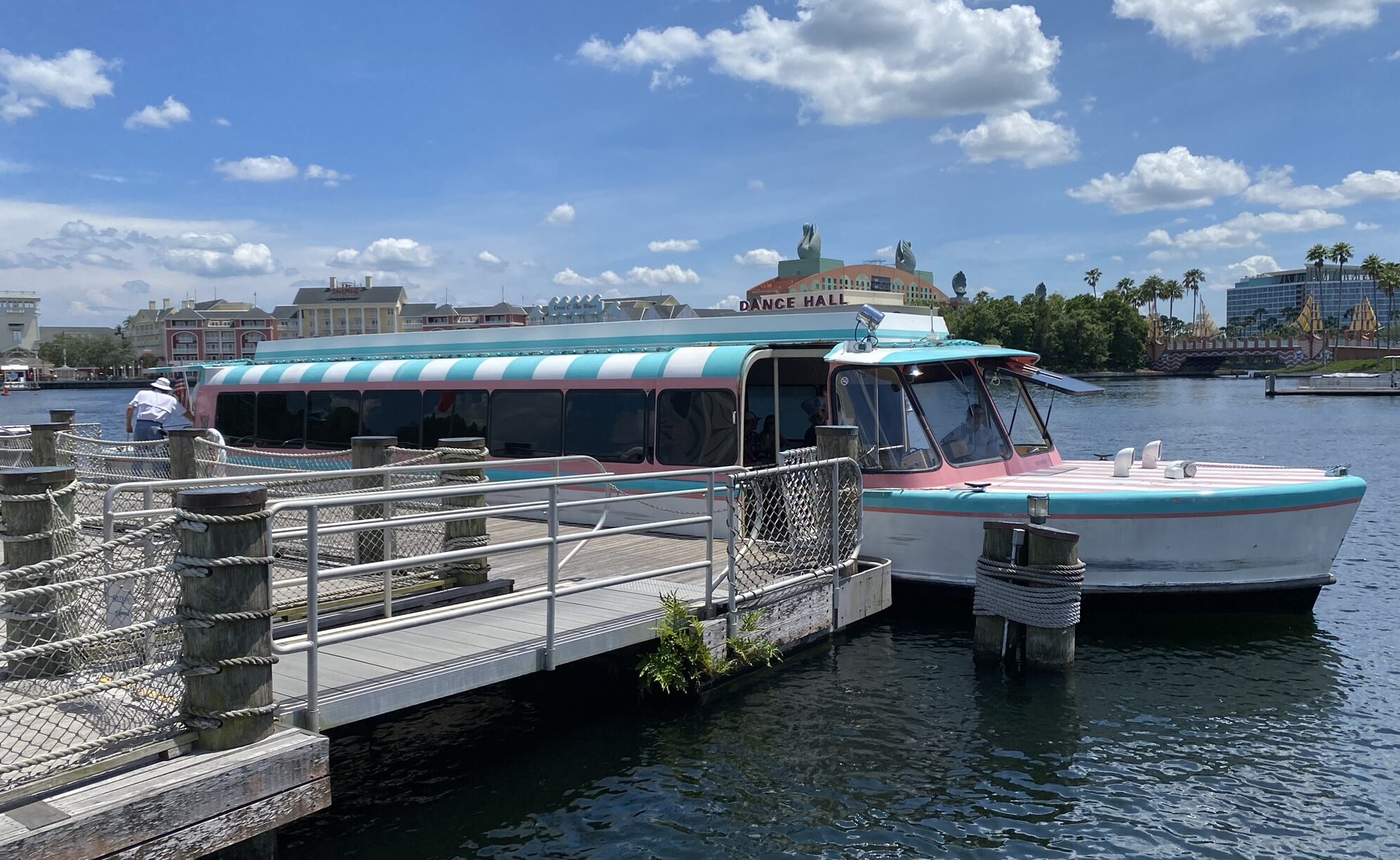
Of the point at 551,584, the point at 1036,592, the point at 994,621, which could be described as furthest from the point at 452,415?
the point at 1036,592

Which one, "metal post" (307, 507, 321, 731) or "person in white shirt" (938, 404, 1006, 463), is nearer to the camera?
"metal post" (307, 507, 321, 731)

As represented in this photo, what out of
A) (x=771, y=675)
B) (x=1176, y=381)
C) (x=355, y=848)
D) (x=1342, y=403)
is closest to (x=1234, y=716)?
(x=771, y=675)

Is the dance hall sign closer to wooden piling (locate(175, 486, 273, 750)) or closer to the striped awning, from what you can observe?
the striped awning

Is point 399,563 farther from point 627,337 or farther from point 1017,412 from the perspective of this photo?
point 1017,412

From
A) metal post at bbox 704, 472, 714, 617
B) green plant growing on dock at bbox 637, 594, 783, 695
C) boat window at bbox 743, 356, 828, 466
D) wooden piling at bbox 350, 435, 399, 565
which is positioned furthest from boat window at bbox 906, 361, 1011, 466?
wooden piling at bbox 350, 435, 399, 565

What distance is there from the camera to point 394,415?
15.8 metres

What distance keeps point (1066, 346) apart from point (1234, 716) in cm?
11301

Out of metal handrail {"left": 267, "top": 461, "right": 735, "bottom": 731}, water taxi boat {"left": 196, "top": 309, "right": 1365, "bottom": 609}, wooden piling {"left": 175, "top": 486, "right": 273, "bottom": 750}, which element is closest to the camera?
wooden piling {"left": 175, "top": 486, "right": 273, "bottom": 750}

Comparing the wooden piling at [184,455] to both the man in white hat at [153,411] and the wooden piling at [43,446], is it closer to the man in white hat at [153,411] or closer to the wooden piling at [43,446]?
the wooden piling at [43,446]

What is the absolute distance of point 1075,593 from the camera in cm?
966

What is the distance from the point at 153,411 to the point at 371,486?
733 centimetres

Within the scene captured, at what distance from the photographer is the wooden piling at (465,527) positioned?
8641 mm

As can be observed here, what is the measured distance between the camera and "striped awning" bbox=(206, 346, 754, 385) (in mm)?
12469

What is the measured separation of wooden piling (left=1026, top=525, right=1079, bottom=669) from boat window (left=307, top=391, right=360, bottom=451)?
10648 mm
